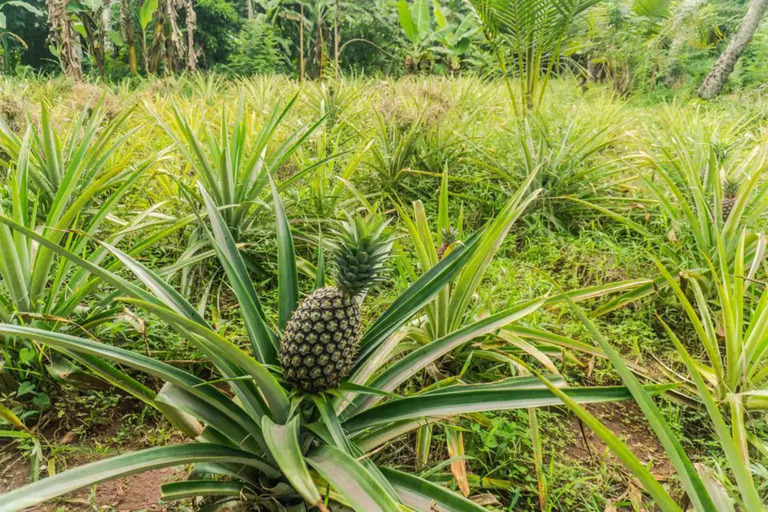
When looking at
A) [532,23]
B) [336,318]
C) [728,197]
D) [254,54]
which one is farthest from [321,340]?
[254,54]

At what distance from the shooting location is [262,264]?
2.25 meters

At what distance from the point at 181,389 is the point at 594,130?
12.4 ft

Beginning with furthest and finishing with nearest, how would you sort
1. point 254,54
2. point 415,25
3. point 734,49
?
point 254,54 → point 415,25 → point 734,49

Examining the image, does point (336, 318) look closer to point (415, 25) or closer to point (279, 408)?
point (279, 408)

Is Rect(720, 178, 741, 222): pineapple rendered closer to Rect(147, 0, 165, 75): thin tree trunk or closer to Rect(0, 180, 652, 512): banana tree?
Rect(0, 180, 652, 512): banana tree

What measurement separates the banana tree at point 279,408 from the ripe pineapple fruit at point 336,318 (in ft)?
0.18

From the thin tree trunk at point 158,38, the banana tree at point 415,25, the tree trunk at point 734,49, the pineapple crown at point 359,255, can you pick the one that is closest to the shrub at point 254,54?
the thin tree trunk at point 158,38

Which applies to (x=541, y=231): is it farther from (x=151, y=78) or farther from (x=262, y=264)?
(x=151, y=78)

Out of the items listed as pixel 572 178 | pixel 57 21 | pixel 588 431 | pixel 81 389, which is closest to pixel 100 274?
pixel 81 389

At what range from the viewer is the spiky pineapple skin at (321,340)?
3.29 ft

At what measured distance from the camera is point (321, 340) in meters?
1.00

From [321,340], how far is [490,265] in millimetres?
1583

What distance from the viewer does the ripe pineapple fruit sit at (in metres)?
0.97

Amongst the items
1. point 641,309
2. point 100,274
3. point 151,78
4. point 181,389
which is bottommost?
point 641,309
